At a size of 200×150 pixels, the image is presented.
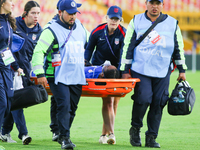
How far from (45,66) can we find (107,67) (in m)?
0.84

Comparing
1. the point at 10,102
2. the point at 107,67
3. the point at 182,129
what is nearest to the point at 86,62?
the point at 107,67

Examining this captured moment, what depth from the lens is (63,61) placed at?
15.4 feet

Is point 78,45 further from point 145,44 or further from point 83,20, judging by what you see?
point 83,20

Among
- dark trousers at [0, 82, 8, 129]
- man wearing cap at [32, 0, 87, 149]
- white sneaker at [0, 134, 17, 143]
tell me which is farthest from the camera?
white sneaker at [0, 134, 17, 143]

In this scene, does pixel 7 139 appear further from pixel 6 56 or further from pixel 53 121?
Result: pixel 6 56

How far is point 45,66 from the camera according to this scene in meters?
4.84

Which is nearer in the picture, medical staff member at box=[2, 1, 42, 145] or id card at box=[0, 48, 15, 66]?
id card at box=[0, 48, 15, 66]

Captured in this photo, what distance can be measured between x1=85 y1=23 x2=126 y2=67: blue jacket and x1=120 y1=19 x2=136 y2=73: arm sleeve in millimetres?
423

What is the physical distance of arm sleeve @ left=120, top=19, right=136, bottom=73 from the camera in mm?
4969

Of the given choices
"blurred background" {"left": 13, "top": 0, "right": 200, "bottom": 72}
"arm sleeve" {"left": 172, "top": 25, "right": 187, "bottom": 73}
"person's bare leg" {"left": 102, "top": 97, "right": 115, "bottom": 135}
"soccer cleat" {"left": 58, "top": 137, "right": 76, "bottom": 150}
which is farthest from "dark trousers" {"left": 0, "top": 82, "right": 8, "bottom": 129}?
"blurred background" {"left": 13, "top": 0, "right": 200, "bottom": 72}

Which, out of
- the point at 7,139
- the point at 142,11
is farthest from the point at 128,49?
the point at 142,11

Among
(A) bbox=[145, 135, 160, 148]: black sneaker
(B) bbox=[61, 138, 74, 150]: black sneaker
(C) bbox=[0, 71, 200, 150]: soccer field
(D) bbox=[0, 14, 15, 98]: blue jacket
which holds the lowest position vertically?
(C) bbox=[0, 71, 200, 150]: soccer field

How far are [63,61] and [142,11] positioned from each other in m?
27.2

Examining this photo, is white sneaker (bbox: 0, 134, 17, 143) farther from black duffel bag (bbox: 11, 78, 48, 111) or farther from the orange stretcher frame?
the orange stretcher frame
